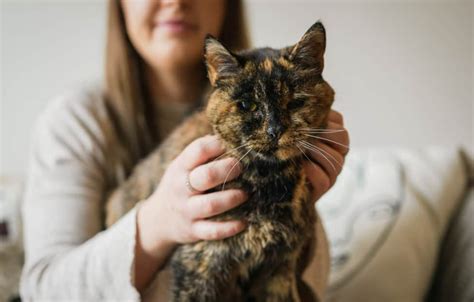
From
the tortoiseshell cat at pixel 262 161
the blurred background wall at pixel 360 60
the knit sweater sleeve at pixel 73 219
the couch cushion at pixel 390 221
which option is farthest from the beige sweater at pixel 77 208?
the couch cushion at pixel 390 221

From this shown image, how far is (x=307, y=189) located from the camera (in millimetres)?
572

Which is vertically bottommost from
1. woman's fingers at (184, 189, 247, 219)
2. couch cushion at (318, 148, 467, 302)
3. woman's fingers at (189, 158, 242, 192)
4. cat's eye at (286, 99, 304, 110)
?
couch cushion at (318, 148, 467, 302)

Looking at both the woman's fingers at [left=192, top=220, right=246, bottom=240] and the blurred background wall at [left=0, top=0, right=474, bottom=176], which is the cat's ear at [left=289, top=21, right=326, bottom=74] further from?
the blurred background wall at [left=0, top=0, right=474, bottom=176]

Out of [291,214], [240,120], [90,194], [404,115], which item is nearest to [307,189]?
[291,214]

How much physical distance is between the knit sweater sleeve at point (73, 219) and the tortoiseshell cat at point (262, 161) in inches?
3.8

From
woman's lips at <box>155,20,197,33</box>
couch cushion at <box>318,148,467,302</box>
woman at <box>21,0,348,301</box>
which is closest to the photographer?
woman at <box>21,0,348,301</box>

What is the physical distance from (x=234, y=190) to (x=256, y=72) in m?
0.15

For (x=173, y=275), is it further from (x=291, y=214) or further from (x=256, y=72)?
(x=256, y=72)

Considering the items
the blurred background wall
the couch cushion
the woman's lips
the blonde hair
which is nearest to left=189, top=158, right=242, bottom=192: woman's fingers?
the woman's lips

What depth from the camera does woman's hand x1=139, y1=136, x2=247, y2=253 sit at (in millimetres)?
523

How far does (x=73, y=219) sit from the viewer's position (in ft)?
2.53

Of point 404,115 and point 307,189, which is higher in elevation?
point 307,189

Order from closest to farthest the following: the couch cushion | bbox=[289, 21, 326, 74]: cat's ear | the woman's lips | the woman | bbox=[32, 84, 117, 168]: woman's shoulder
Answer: bbox=[289, 21, 326, 74]: cat's ear → the woman → the woman's lips → bbox=[32, 84, 117, 168]: woman's shoulder → the couch cushion

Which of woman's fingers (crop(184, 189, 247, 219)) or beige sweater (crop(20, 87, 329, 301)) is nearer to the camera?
woman's fingers (crop(184, 189, 247, 219))
